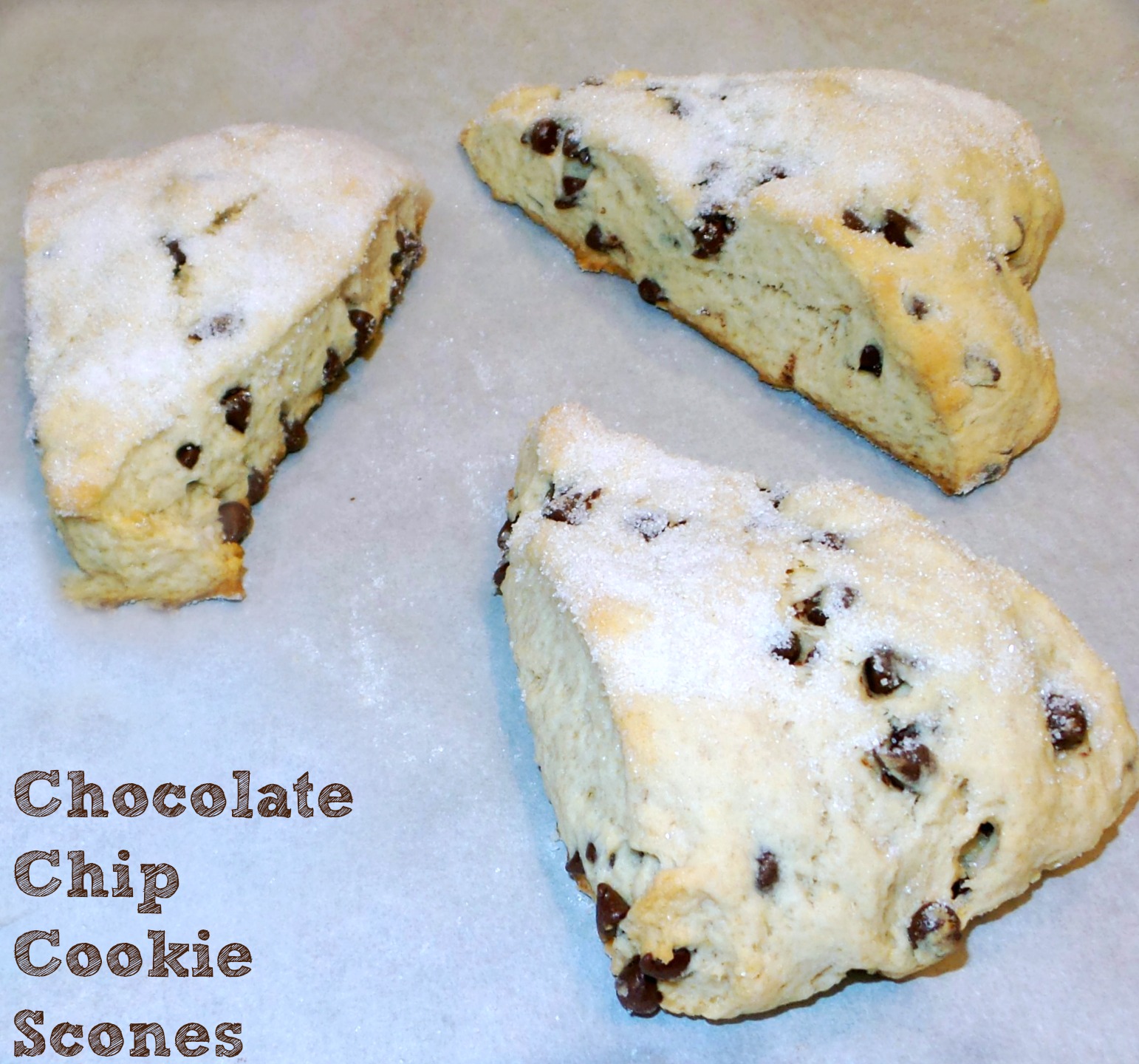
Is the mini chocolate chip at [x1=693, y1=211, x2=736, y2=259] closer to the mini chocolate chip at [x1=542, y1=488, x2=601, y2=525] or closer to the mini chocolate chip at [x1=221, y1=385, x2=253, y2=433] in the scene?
the mini chocolate chip at [x1=542, y1=488, x2=601, y2=525]

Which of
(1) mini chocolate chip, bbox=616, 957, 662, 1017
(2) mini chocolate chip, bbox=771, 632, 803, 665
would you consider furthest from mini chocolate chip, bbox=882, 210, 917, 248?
(1) mini chocolate chip, bbox=616, 957, 662, 1017

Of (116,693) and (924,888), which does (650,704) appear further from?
(116,693)

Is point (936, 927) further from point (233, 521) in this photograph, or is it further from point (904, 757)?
point (233, 521)

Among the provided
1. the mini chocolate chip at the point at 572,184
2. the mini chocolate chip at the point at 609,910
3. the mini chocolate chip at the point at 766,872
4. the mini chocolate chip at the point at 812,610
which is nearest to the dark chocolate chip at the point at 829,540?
the mini chocolate chip at the point at 812,610

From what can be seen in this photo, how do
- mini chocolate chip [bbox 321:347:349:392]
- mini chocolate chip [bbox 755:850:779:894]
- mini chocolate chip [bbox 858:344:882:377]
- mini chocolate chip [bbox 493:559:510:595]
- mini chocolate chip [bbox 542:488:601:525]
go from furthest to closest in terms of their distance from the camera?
1. mini chocolate chip [bbox 321:347:349:392]
2. mini chocolate chip [bbox 858:344:882:377]
3. mini chocolate chip [bbox 493:559:510:595]
4. mini chocolate chip [bbox 542:488:601:525]
5. mini chocolate chip [bbox 755:850:779:894]

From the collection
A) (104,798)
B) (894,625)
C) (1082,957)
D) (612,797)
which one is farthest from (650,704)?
(104,798)

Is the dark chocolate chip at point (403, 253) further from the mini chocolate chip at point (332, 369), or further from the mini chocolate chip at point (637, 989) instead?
the mini chocolate chip at point (637, 989)

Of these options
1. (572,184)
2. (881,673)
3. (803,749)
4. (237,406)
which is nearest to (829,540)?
(881,673)
